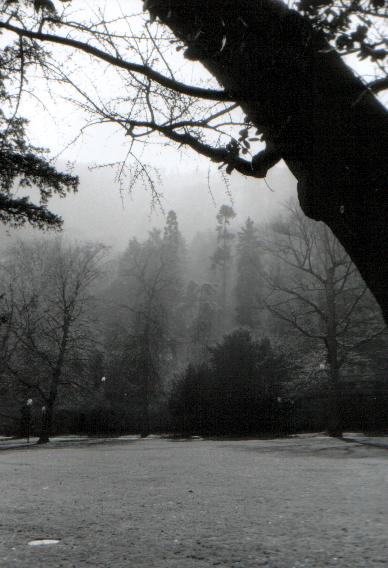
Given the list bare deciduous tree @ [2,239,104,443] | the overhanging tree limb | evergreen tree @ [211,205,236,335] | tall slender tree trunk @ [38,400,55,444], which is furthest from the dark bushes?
evergreen tree @ [211,205,236,335]

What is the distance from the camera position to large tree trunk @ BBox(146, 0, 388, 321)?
233 cm

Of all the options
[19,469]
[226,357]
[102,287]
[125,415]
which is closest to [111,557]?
[19,469]

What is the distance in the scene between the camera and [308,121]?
2527mm

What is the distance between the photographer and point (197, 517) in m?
5.46

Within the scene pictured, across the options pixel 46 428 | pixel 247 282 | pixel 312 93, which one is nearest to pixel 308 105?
pixel 312 93

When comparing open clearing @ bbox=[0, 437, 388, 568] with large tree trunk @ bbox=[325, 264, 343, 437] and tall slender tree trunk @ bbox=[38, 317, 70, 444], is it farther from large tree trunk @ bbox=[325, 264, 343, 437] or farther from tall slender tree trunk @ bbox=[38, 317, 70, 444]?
tall slender tree trunk @ bbox=[38, 317, 70, 444]

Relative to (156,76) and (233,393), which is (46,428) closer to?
(233,393)

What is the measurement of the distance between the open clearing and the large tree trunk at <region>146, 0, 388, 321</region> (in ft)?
8.56

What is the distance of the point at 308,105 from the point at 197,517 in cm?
444

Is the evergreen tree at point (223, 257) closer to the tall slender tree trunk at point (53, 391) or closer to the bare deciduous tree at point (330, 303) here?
the tall slender tree trunk at point (53, 391)

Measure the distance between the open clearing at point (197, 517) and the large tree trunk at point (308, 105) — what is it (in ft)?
8.56

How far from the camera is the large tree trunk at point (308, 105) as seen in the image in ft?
7.65

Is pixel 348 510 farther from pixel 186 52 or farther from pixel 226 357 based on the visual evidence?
pixel 226 357

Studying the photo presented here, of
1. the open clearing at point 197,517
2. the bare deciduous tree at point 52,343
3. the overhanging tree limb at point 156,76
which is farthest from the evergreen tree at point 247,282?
the overhanging tree limb at point 156,76
